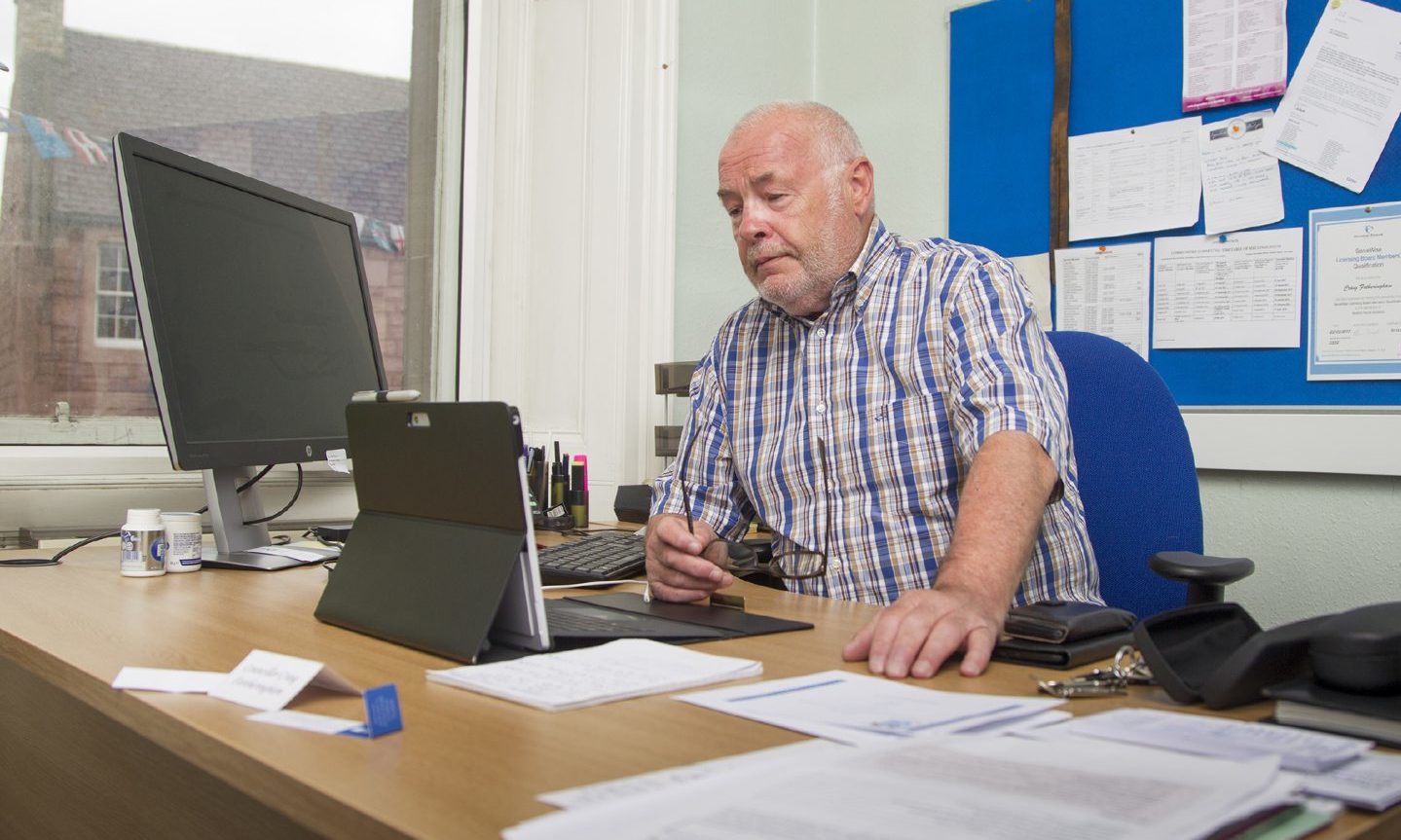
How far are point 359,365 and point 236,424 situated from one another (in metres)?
0.32

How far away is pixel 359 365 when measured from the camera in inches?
74.7

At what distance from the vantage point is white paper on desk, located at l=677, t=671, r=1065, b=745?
2.37 ft

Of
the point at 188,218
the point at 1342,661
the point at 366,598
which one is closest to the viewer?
the point at 1342,661

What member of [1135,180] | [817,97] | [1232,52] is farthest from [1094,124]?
[817,97]

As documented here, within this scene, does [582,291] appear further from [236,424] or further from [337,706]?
[337,706]

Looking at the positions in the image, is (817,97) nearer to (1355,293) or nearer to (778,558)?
(1355,293)

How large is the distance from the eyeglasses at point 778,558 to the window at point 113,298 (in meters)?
1.03

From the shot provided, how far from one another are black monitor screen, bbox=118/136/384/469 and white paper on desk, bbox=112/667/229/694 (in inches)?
26.2

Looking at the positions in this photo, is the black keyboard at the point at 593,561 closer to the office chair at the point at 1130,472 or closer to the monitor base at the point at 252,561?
the monitor base at the point at 252,561

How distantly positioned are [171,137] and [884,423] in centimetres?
144

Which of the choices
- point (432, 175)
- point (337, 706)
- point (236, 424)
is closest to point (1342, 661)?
point (337, 706)

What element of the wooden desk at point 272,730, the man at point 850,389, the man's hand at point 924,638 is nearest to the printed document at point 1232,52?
the man at point 850,389

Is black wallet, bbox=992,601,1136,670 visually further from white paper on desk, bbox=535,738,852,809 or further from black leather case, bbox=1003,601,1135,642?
white paper on desk, bbox=535,738,852,809

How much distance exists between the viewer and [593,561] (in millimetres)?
1534
